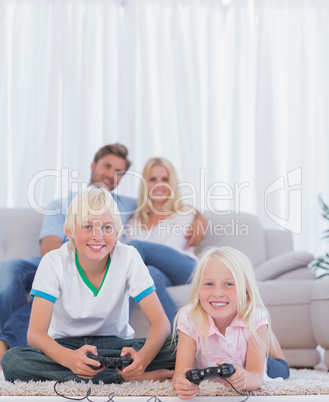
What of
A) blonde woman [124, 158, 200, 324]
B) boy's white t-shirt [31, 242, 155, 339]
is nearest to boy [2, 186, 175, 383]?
boy's white t-shirt [31, 242, 155, 339]

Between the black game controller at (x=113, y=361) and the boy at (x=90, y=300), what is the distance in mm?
137

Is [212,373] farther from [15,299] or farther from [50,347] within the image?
[15,299]

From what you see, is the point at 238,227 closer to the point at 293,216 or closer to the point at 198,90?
the point at 293,216

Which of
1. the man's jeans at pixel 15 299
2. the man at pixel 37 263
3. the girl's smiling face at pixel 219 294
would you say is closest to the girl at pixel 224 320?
the girl's smiling face at pixel 219 294

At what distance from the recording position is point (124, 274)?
178cm

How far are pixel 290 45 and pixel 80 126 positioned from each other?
163cm

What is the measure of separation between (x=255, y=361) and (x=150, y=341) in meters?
0.31

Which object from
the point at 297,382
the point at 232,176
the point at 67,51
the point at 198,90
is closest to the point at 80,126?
the point at 67,51

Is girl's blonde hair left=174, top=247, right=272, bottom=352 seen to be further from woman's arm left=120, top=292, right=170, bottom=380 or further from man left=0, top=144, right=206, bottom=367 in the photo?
man left=0, top=144, right=206, bottom=367

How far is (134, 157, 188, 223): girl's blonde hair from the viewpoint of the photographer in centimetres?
298

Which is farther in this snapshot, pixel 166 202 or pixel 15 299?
pixel 166 202

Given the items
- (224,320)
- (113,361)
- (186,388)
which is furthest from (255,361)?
(113,361)

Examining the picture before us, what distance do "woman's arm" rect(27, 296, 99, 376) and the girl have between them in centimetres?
27

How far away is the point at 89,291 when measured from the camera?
1.76m
